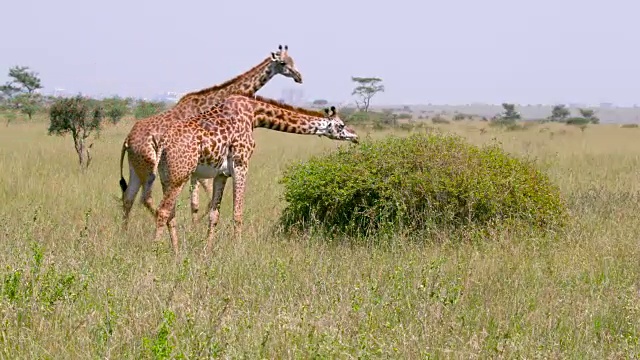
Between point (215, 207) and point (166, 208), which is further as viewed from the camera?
point (215, 207)

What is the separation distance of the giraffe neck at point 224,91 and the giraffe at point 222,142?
2.29 ft

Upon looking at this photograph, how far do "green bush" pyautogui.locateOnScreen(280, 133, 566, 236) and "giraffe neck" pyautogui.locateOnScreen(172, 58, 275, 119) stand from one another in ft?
5.26

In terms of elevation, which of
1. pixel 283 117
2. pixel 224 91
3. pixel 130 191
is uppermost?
pixel 224 91

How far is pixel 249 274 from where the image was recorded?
705cm

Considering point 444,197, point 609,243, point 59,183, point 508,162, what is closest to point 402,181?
point 444,197

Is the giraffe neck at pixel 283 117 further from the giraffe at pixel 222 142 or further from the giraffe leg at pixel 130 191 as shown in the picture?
the giraffe leg at pixel 130 191

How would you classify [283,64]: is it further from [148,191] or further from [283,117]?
[148,191]

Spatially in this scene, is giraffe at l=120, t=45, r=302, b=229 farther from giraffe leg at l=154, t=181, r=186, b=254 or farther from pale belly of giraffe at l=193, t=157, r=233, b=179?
pale belly of giraffe at l=193, t=157, r=233, b=179

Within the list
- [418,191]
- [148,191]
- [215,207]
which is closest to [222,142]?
[215,207]

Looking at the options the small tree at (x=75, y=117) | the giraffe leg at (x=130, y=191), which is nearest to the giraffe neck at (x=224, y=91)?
the giraffe leg at (x=130, y=191)

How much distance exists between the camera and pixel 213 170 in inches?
348

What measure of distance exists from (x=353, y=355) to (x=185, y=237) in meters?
4.10

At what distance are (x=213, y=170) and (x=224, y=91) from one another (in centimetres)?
211

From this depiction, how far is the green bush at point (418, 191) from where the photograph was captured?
8.96m
